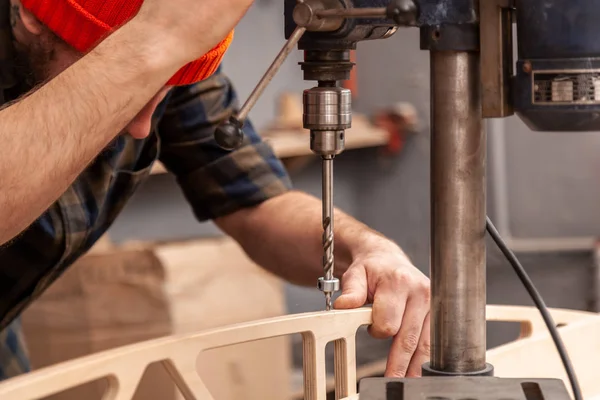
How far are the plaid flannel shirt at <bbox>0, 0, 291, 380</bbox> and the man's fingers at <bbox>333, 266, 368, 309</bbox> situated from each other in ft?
1.27

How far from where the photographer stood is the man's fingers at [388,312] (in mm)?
988

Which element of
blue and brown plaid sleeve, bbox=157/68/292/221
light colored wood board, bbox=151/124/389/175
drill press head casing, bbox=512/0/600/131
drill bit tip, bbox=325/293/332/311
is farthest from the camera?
light colored wood board, bbox=151/124/389/175

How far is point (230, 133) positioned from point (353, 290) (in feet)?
1.03

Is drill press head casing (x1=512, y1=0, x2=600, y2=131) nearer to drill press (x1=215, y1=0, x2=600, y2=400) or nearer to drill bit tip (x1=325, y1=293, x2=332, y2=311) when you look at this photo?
drill press (x1=215, y1=0, x2=600, y2=400)

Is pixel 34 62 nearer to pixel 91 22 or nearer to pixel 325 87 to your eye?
pixel 91 22

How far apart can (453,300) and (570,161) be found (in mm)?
2576

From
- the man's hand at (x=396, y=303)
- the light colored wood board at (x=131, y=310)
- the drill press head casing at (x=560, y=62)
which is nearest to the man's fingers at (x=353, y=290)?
the man's hand at (x=396, y=303)

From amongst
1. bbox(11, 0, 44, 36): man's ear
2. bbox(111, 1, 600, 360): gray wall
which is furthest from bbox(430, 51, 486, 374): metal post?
bbox(111, 1, 600, 360): gray wall

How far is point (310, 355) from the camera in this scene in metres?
0.94

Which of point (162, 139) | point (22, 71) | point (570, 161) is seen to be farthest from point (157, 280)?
point (570, 161)

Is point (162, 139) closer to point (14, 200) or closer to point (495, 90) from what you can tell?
point (14, 200)

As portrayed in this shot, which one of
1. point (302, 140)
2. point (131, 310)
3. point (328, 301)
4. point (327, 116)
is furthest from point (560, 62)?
point (302, 140)

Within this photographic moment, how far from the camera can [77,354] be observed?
2.10m

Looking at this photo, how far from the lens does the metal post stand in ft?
2.52
